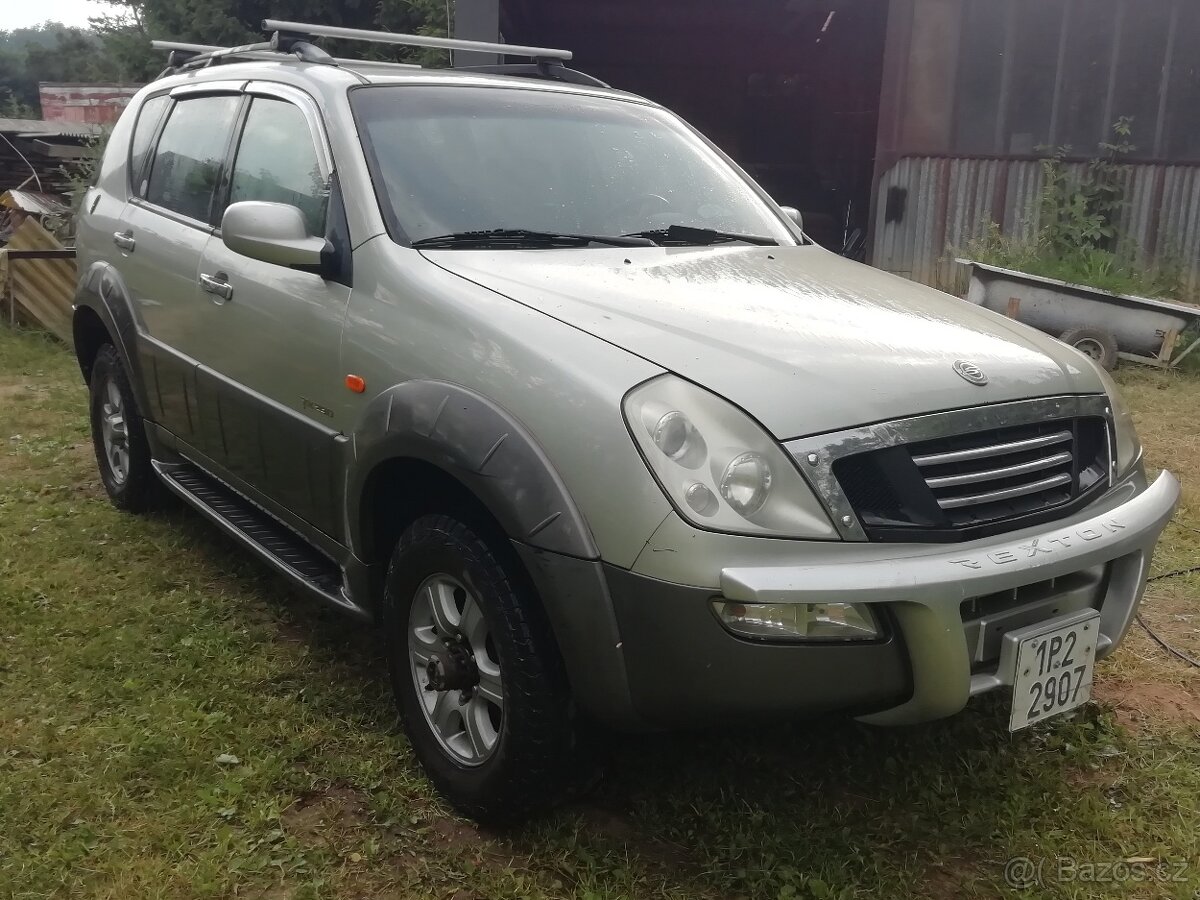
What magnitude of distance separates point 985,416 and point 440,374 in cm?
119

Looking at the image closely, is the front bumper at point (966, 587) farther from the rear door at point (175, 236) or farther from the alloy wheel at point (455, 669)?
the rear door at point (175, 236)

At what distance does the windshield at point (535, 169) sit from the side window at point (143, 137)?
157cm

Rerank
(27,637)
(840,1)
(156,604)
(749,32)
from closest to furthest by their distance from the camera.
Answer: (27,637), (156,604), (840,1), (749,32)

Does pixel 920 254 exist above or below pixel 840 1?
below

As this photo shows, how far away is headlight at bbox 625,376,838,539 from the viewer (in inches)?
78.9

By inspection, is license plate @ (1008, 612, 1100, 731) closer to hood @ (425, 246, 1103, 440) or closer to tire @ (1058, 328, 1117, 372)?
hood @ (425, 246, 1103, 440)

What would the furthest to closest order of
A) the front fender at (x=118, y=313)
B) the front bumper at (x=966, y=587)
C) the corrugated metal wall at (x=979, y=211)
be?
the corrugated metal wall at (x=979, y=211)
the front fender at (x=118, y=313)
the front bumper at (x=966, y=587)

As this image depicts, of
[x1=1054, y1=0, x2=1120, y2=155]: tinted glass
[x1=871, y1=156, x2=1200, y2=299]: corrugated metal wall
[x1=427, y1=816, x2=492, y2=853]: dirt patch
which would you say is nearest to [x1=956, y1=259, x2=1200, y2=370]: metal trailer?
[x1=871, y1=156, x2=1200, y2=299]: corrugated metal wall

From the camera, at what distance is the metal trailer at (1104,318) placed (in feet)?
25.3

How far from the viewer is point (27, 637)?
11.3ft

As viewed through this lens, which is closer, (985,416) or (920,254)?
(985,416)

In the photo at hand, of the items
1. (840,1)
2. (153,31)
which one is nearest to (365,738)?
(840,1)

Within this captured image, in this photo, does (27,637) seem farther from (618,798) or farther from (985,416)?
(985,416)

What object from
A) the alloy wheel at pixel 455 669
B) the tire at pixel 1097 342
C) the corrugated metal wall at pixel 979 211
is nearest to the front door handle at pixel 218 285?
the alloy wheel at pixel 455 669
